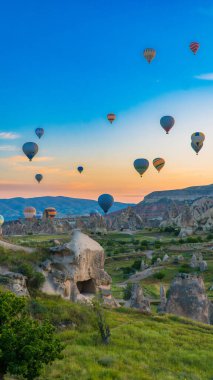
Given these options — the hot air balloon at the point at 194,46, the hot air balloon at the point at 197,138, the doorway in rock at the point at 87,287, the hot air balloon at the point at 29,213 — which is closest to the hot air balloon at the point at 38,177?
the hot air balloon at the point at 29,213

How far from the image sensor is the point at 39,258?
23.4m

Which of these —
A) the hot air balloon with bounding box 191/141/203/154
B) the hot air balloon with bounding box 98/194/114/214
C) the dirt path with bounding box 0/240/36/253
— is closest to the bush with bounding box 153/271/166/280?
the dirt path with bounding box 0/240/36/253

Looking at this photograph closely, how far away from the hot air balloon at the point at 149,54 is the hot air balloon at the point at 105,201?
179ft

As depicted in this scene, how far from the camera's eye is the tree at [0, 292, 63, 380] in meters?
11.1

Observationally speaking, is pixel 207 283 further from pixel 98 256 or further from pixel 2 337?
pixel 2 337

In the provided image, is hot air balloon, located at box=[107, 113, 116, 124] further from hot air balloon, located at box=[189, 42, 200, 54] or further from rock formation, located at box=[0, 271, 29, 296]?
rock formation, located at box=[0, 271, 29, 296]

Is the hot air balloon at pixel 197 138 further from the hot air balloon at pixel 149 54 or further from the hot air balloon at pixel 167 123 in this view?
the hot air balloon at pixel 149 54

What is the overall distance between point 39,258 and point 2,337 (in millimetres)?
12260

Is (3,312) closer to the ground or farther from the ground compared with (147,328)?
farther from the ground

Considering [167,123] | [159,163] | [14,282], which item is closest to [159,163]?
[159,163]

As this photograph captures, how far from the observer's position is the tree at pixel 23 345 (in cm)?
1109

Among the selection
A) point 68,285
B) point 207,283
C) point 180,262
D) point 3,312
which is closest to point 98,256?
point 68,285

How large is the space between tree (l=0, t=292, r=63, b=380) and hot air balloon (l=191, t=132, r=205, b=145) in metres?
73.5

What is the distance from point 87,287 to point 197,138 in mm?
61245
